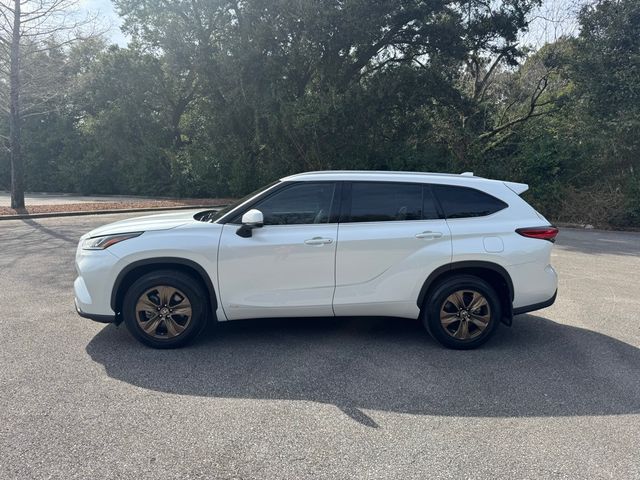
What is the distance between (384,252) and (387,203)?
502 mm

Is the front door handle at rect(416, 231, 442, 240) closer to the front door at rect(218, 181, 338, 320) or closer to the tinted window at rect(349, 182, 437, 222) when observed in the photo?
the tinted window at rect(349, 182, 437, 222)

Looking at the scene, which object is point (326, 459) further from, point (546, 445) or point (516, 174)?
point (516, 174)

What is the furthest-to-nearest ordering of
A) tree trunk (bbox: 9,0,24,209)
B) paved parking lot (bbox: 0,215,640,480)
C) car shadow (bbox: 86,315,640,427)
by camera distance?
1. tree trunk (bbox: 9,0,24,209)
2. car shadow (bbox: 86,315,640,427)
3. paved parking lot (bbox: 0,215,640,480)

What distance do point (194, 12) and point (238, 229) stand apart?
20.9 m

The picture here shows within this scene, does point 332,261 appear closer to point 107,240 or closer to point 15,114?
point 107,240

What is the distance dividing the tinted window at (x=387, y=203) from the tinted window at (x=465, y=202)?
144mm

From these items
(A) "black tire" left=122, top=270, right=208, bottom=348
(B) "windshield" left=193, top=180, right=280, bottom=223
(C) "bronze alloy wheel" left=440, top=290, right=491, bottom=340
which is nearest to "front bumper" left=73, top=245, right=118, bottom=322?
(A) "black tire" left=122, top=270, right=208, bottom=348

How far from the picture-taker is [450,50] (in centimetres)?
1939

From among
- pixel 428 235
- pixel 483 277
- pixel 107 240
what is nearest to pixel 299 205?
pixel 428 235

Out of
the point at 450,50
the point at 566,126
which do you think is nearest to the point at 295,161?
the point at 450,50

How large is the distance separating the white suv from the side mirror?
0.5 inches

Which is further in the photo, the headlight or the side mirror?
the headlight

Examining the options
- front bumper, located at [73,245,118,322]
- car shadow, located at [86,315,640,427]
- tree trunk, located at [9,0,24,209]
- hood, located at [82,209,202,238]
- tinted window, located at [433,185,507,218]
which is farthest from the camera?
tree trunk, located at [9,0,24,209]

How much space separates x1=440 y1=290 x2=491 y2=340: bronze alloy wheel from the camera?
→ 15.4 ft
